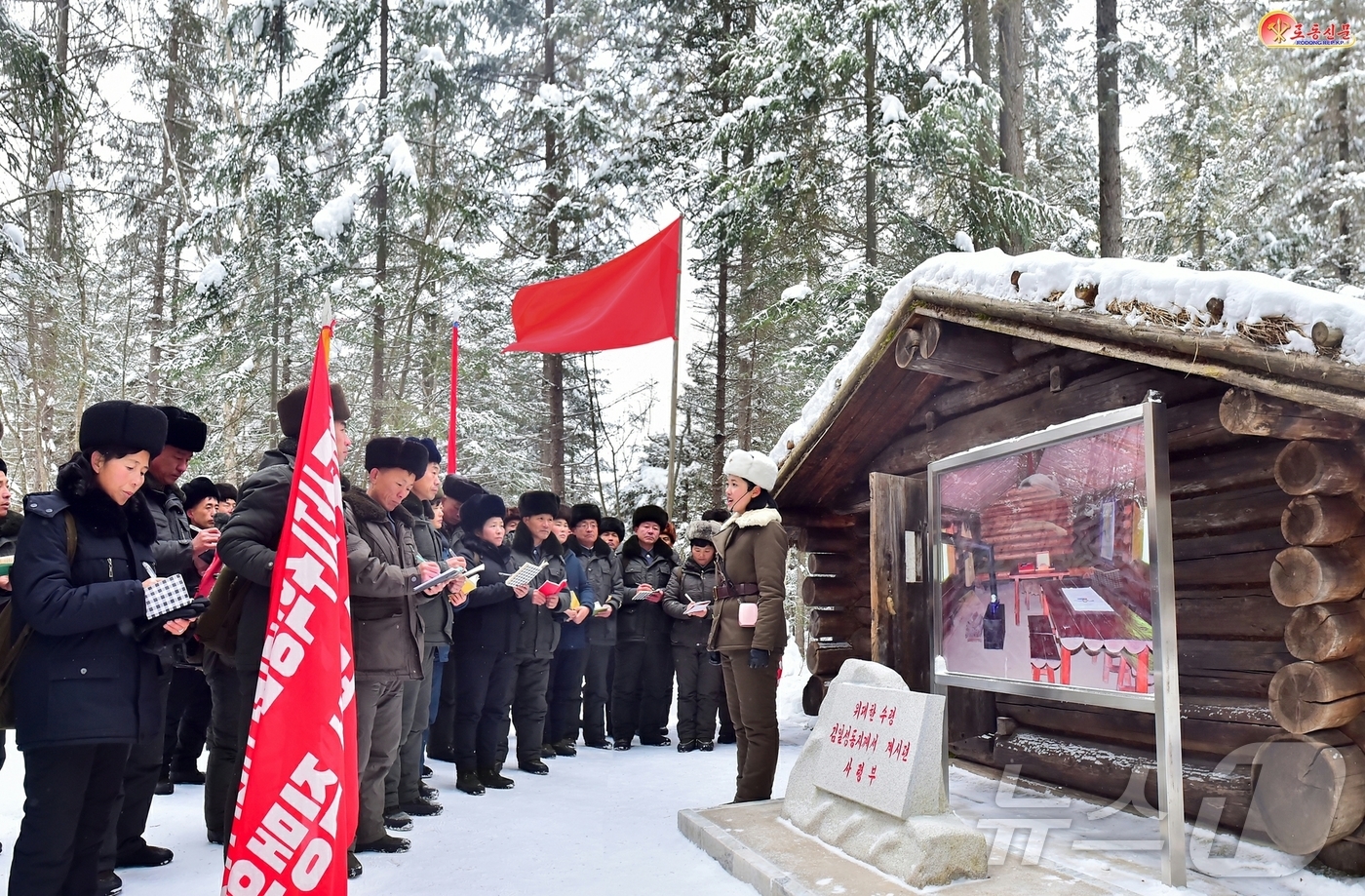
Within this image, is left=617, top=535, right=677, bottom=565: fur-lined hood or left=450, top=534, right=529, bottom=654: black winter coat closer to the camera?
left=450, top=534, right=529, bottom=654: black winter coat

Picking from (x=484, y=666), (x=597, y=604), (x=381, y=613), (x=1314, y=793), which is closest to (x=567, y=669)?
(x=597, y=604)

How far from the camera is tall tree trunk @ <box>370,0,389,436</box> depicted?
15.6 m

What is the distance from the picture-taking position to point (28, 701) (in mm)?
3572

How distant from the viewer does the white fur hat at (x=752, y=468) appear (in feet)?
21.1

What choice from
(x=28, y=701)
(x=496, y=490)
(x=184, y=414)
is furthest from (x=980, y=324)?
(x=496, y=490)

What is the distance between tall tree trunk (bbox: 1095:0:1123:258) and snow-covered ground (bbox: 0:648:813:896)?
9.59 meters

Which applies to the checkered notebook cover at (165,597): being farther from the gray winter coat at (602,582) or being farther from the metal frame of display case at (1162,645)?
the gray winter coat at (602,582)

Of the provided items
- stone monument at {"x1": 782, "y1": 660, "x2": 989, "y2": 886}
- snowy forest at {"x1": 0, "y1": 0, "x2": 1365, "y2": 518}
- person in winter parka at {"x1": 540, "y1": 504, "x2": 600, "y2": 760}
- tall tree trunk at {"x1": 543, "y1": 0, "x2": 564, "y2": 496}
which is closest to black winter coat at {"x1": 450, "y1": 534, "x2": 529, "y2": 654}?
person in winter parka at {"x1": 540, "y1": 504, "x2": 600, "y2": 760}

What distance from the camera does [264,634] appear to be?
4.64 metres

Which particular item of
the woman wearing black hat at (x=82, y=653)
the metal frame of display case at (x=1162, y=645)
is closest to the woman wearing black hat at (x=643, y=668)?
the metal frame of display case at (x=1162, y=645)

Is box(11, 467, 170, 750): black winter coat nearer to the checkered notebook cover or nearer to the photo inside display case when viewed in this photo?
the checkered notebook cover

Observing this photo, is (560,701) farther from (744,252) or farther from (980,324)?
(744,252)

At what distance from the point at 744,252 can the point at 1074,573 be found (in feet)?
37.6

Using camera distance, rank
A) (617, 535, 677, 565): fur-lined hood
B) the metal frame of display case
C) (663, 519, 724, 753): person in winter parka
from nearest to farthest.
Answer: the metal frame of display case
(663, 519, 724, 753): person in winter parka
(617, 535, 677, 565): fur-lined hood
